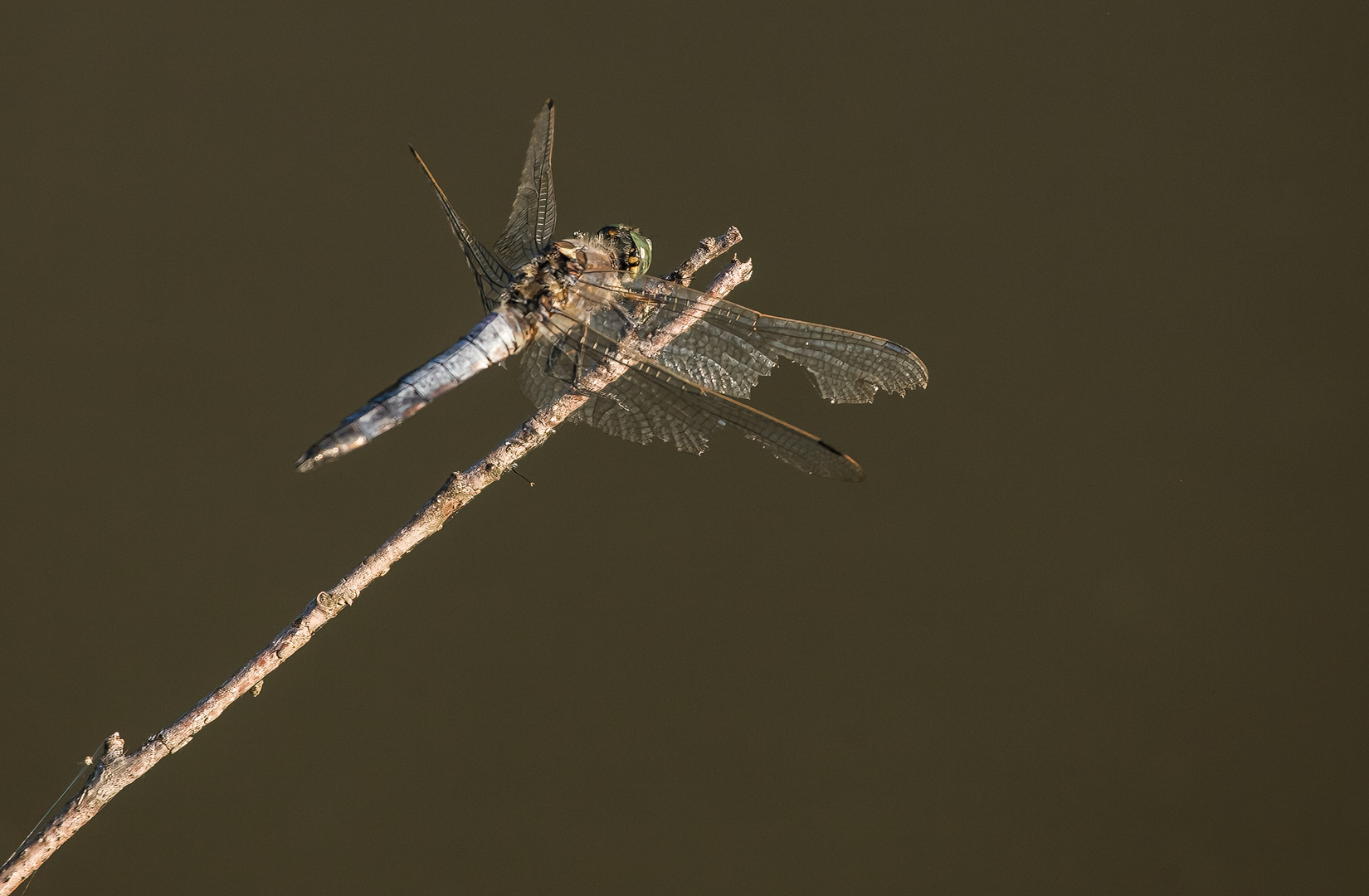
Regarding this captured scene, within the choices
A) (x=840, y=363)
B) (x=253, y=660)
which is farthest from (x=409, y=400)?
(x=840, y=363)

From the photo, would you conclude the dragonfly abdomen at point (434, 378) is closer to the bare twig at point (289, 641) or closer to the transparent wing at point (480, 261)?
the transparent wing at point (480, 261)

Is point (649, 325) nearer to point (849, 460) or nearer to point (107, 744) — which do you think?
point (849, 460)

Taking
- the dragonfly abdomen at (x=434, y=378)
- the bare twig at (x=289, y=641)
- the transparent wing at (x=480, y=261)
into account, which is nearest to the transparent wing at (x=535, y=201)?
the transparent wing at (x=480, y=261)

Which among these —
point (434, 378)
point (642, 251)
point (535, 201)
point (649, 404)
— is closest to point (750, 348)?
point (649, 404)

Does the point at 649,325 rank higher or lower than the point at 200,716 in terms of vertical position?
higher

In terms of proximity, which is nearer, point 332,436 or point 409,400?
point 332,436

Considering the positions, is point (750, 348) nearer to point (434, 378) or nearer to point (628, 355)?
point (628, 355)

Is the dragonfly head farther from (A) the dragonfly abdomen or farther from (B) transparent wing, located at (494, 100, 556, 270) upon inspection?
(A) the dragonfly abdomen
